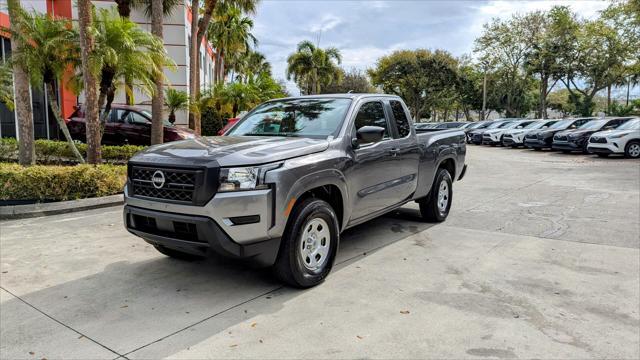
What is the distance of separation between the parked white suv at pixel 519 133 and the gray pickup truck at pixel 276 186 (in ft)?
70.1

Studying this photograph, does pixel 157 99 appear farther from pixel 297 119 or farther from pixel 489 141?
pixel 489 141

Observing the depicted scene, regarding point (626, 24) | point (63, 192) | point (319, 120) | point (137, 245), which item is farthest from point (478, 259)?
point (626, 24)

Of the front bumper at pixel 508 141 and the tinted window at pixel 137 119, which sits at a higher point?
the tinted window at pixel 137 119

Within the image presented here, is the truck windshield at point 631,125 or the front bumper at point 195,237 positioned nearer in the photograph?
the front bumper at point 195,237

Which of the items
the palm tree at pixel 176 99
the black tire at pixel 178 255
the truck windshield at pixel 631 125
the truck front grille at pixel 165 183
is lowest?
the black tire at pixel 178 255

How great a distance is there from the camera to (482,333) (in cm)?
339

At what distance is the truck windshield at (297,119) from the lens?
4.85 m

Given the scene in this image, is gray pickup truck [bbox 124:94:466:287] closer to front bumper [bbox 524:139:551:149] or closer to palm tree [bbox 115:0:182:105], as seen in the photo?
palm tree [bbox 115:0:182:105]

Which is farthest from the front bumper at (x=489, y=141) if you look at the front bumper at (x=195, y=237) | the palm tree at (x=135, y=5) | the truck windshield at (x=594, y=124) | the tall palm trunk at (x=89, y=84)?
the front bumper at (x=195, y=237)

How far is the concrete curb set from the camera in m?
7.42

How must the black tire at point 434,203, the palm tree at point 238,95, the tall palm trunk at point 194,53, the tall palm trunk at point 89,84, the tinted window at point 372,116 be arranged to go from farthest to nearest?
the palm tree at point 238,95, the tall palm trunk at point 194,53, the tall palm trunk at point 89,84, the black tire at point 434,203, the tinted window at point 372,116

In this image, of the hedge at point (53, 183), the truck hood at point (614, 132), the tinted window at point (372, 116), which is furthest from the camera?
the truck hood at point (614, 132)

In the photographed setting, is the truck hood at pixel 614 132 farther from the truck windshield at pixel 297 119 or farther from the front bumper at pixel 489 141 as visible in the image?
the truck windshield at pixel 297 119

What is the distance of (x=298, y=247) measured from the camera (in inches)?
159
